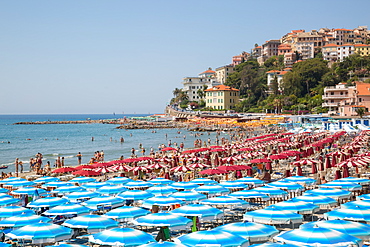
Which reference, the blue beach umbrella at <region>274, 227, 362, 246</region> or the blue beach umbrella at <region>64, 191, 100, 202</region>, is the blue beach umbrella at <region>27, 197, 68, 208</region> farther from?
the blue beach umbrella at <region>274, 227, 362, 246</region>

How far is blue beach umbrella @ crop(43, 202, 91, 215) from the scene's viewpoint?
1391 cm

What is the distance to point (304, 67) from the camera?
99.4 metres

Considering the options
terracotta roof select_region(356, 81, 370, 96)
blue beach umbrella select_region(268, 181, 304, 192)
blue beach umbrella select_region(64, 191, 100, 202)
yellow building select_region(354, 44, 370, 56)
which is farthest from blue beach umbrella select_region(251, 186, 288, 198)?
yellow building select_region(354, 44, 370, 56)

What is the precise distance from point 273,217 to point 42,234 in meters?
6.38

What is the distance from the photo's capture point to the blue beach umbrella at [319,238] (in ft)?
31.1

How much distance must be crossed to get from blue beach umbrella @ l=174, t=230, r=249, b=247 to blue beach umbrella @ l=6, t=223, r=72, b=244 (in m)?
3.38

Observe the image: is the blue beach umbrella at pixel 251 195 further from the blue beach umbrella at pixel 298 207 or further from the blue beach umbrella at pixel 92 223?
the blue beach umbrella at pixel 92 223

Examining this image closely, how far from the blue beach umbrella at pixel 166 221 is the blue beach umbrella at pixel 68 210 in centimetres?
252

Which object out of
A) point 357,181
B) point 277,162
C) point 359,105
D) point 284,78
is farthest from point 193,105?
point 357,181

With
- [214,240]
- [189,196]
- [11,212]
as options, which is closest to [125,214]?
[189,196]

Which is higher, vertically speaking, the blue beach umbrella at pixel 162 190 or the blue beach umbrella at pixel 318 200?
the blue beach umbrella at pixel 318 200

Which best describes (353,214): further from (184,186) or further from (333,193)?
(184,186)

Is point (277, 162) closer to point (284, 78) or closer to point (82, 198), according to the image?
point (82, 198)

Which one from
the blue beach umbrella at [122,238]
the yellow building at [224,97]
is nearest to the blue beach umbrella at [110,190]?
the blue beach umbrella at [122,238]
